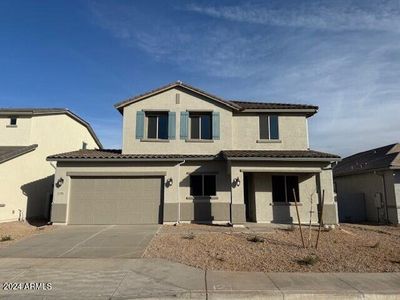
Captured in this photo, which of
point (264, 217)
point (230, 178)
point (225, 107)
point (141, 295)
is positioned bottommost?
point (141, 295)

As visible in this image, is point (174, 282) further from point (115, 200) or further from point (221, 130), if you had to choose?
point (221, 130)

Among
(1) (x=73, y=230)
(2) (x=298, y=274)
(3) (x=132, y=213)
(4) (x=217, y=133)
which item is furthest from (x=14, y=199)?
(2) (x=298, y=274)

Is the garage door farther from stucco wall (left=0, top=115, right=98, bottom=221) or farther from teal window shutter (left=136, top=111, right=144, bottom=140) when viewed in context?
teal window shutter (left=136, top=111, right=144, bottom=140)

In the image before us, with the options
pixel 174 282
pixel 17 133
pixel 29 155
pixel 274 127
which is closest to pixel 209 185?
pixel 274 127

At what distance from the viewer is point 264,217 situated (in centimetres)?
1741

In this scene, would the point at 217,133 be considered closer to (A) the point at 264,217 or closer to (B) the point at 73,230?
(A) the point at 264,217

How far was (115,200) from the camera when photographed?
17.4 m

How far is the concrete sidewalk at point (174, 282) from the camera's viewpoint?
686 centimetres

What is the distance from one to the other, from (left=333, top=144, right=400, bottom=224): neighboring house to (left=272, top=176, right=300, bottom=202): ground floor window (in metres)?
5.49

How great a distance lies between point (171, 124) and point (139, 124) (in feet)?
5.72

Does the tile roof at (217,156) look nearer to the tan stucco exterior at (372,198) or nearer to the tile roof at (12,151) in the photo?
the tile roof at (12,151)

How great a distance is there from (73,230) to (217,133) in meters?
8.69

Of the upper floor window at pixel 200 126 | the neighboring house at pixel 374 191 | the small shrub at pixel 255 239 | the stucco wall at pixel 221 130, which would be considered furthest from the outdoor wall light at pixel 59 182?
the neighboring house at pixel 374 191

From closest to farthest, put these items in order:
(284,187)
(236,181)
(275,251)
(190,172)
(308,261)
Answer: (308,261) < (275,251) < (236,181) < (190,172) < (284,187)
